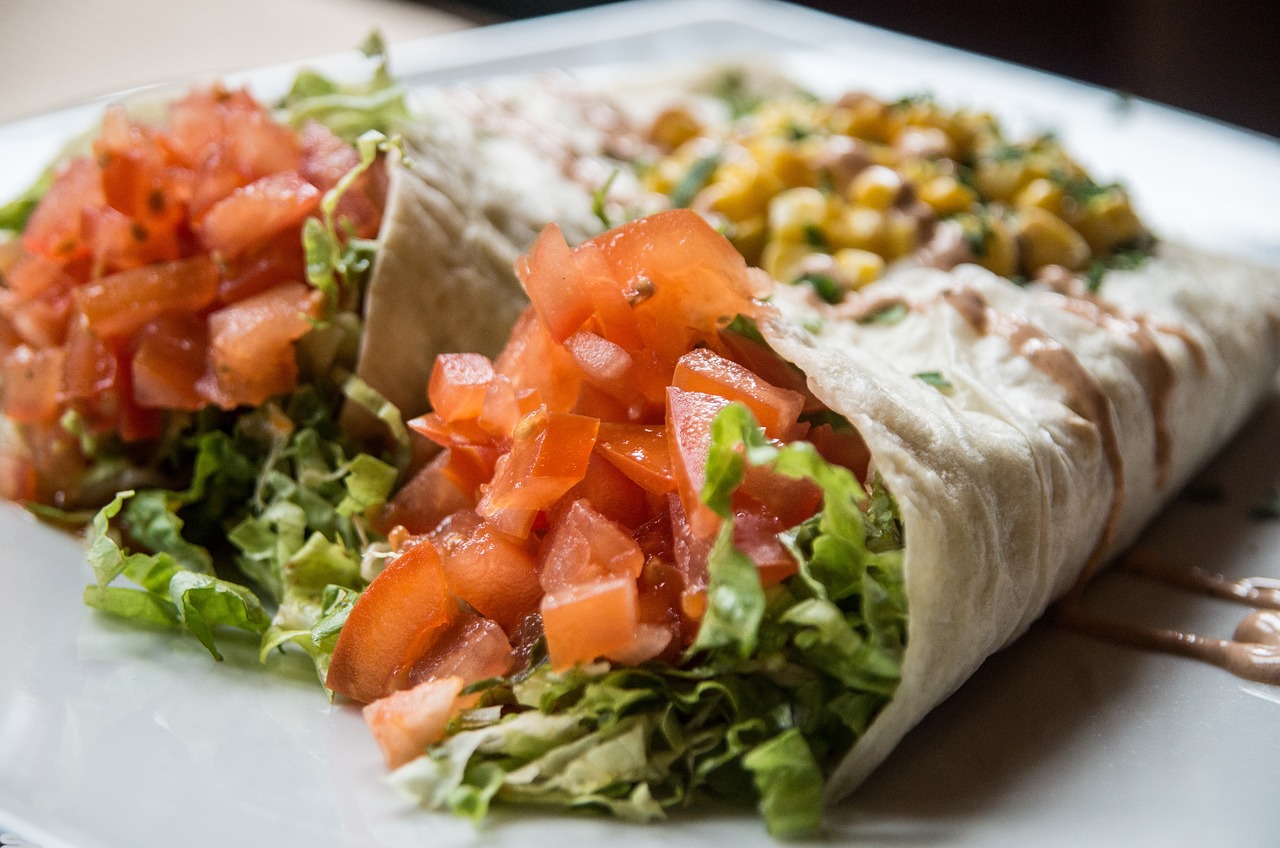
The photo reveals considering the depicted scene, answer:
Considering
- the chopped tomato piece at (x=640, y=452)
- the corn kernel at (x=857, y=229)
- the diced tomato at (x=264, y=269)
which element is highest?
the chopped tomato piece at (x=640, y=452)

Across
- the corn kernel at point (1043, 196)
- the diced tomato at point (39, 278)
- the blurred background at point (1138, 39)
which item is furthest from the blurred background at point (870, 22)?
the corn kernel at point (1043, 196)

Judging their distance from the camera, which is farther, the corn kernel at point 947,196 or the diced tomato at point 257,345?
the corn kernel at point 947,196

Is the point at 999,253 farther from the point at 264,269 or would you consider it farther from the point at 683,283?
the point at 264,269

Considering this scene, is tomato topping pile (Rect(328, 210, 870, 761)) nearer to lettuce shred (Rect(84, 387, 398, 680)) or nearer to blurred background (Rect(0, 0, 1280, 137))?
lettuce shred (Rect(84, 387, 398, 680))

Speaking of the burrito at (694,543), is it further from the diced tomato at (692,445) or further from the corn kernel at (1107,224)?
the corn kernel at (1107,224)

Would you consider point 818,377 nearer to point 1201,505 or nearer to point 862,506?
point 862,506

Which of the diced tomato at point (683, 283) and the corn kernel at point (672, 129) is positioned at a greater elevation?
the diced tomato at point (683, 283)

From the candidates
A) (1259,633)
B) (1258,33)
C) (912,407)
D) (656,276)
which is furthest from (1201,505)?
(1258,33)

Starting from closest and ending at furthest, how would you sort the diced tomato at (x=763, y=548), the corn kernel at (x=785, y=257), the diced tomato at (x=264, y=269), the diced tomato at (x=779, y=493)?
the diced tomato at (x=763, y=548)
the diced tomato at (x=779, y=493)
the diced tomato at (x=264, y=269)
the corn kernel at (x=785, y=257)
